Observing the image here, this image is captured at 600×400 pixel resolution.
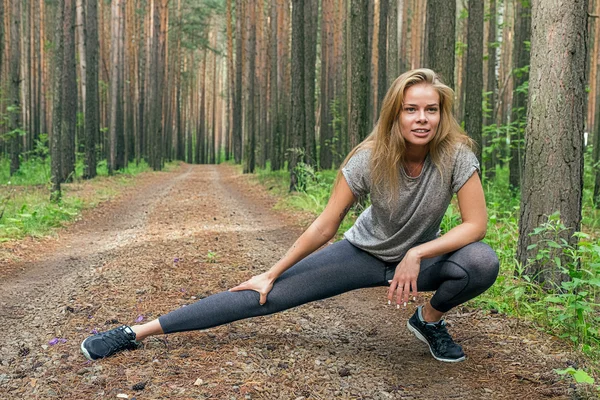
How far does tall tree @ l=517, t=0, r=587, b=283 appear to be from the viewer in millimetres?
4000

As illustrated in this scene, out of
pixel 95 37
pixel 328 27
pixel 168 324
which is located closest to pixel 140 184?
pixel 95 37

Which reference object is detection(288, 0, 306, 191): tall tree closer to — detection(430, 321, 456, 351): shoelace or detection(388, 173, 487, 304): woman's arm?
detection(430, 321, 456, 351): shoelace

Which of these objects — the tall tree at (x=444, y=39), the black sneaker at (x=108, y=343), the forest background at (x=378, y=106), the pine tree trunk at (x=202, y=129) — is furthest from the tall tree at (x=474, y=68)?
the pine tree trunk at (x=202, y=129)

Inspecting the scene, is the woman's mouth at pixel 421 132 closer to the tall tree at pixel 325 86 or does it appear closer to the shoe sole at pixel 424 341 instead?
the shoe sole at pixel 424 341

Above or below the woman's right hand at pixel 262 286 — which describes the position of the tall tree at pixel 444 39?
above

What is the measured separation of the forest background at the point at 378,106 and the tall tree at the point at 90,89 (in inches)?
1.6

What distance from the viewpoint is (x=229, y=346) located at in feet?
10.5

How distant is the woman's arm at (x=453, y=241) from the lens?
111 inches

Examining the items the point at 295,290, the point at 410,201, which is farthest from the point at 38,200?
the point at 410,201

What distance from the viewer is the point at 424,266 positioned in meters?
3.08

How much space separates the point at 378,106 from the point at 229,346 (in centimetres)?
1529

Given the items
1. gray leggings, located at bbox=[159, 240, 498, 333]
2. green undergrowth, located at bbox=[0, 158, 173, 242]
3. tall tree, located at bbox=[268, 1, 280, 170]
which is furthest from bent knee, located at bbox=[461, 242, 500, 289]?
tall tree, located at bbox=[268, 1, 280, 170]

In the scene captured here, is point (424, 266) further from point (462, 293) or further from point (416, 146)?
point (416, 146)

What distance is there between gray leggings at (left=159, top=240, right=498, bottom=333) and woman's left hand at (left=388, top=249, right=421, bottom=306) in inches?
9.7
